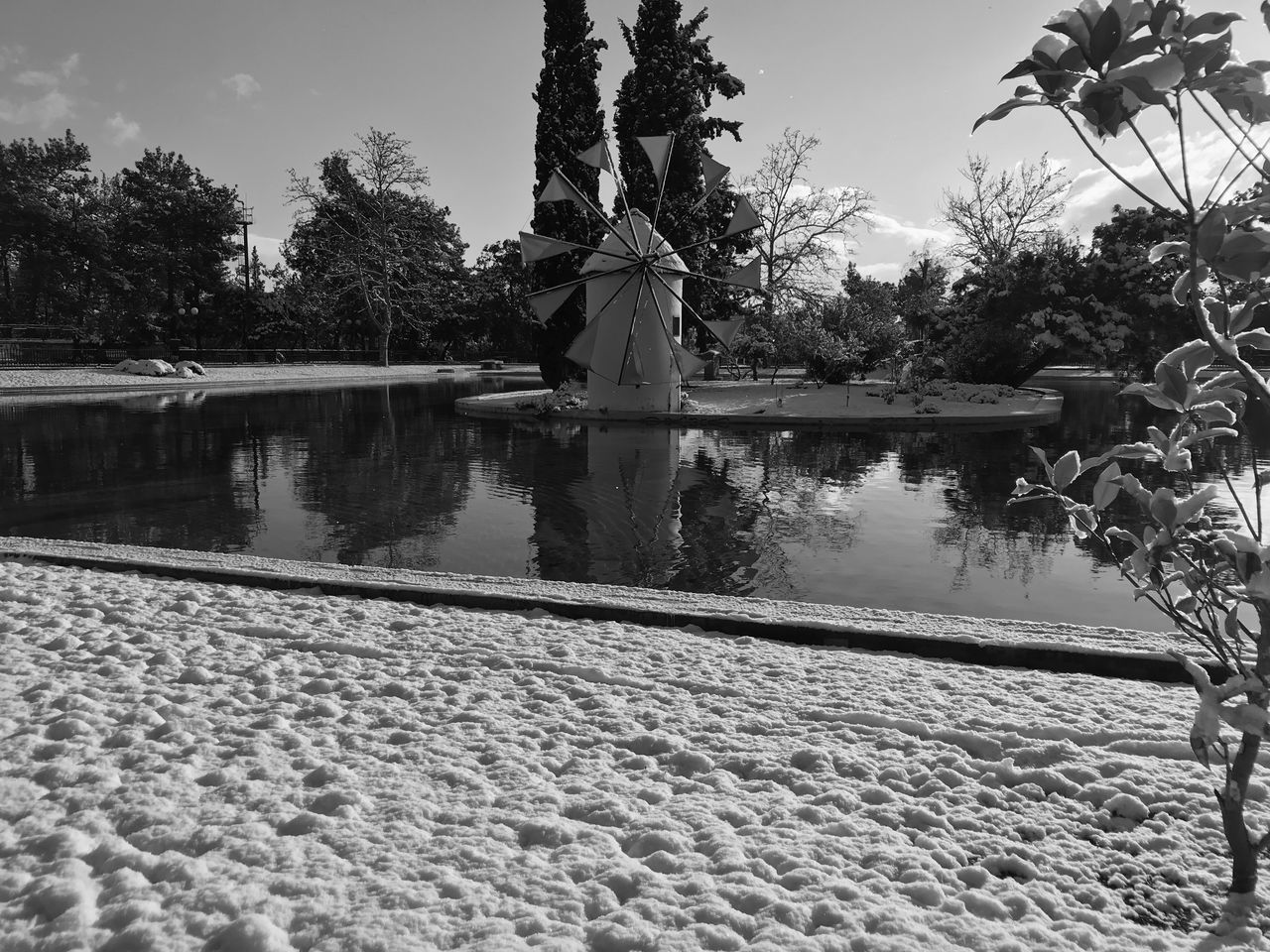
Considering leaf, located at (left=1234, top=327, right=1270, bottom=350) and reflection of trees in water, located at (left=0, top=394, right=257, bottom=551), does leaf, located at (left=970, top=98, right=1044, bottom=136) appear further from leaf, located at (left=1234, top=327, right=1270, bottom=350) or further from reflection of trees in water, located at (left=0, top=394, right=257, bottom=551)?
reflection of trees in water, located at (left=0, top=394, right=257, bottom=551)

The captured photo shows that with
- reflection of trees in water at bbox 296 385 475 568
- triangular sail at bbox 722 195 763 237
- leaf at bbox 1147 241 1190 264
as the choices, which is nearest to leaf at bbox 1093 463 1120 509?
leaf at bbox 1147 241 1190 264

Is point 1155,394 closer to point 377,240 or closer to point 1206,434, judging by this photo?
point 1206,434

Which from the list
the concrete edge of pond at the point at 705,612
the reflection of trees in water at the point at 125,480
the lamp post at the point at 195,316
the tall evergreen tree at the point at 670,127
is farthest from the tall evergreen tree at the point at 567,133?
the lamp post at the point at 195,316

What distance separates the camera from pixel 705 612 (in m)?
4.83

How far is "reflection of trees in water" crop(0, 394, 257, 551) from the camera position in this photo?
25.7 feet

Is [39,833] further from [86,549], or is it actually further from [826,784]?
[86,549]

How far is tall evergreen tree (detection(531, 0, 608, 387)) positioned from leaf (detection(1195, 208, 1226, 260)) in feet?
85.2

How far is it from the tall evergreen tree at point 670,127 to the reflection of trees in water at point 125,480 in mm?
17334

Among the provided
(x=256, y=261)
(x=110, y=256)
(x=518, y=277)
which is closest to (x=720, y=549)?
(x=110, y=256)

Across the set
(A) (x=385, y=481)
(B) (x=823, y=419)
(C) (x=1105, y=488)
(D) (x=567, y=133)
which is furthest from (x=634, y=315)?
(C) (x=1105, y=488)

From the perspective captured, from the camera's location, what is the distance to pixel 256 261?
199 feet

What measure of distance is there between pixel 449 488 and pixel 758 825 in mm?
8529

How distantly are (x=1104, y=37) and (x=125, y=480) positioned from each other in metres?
11.8

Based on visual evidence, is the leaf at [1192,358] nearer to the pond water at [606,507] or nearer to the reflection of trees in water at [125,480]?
the pond water at [606,507]
